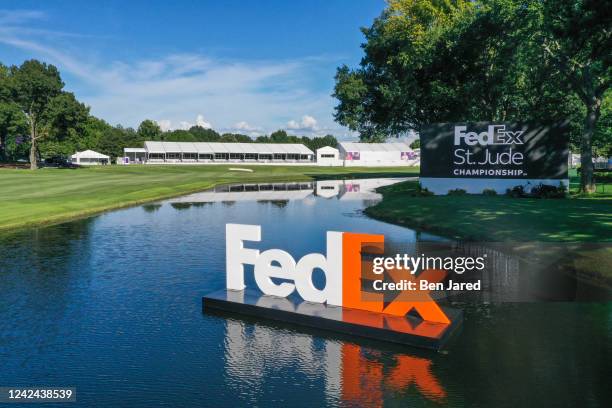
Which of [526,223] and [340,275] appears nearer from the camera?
[340,275]

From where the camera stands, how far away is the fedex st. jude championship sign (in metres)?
34.4

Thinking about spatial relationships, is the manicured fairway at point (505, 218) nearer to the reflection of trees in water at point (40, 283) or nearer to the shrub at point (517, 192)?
the shrub at point (517, 192)

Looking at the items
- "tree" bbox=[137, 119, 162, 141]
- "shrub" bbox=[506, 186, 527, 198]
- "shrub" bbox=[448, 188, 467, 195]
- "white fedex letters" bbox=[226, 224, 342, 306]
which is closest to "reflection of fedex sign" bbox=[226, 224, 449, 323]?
"white fedex letters" bbox=[226, 224, 342, 306]

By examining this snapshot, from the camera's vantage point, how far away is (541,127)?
34.5 m

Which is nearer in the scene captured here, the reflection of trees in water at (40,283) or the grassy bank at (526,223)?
the reflection of trees in water at (40,283)

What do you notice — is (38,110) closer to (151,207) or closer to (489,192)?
(151,207)

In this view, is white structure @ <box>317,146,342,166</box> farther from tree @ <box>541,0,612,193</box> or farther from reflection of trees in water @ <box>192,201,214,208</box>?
reflection of trees in water @ <box>192,201,214,208</box>

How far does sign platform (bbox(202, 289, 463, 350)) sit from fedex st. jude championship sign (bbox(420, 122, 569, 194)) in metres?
27.2

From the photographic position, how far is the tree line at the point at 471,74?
35031 millimetres

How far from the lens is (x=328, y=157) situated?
128m

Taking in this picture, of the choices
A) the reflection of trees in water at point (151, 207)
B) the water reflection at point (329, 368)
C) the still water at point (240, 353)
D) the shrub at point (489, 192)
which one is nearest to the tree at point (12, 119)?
the reflection of trees in water at point (151, 207)

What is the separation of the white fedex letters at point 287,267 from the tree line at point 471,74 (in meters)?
24.7

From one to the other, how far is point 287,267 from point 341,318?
172cm

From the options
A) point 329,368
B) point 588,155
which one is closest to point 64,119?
point 588,155
